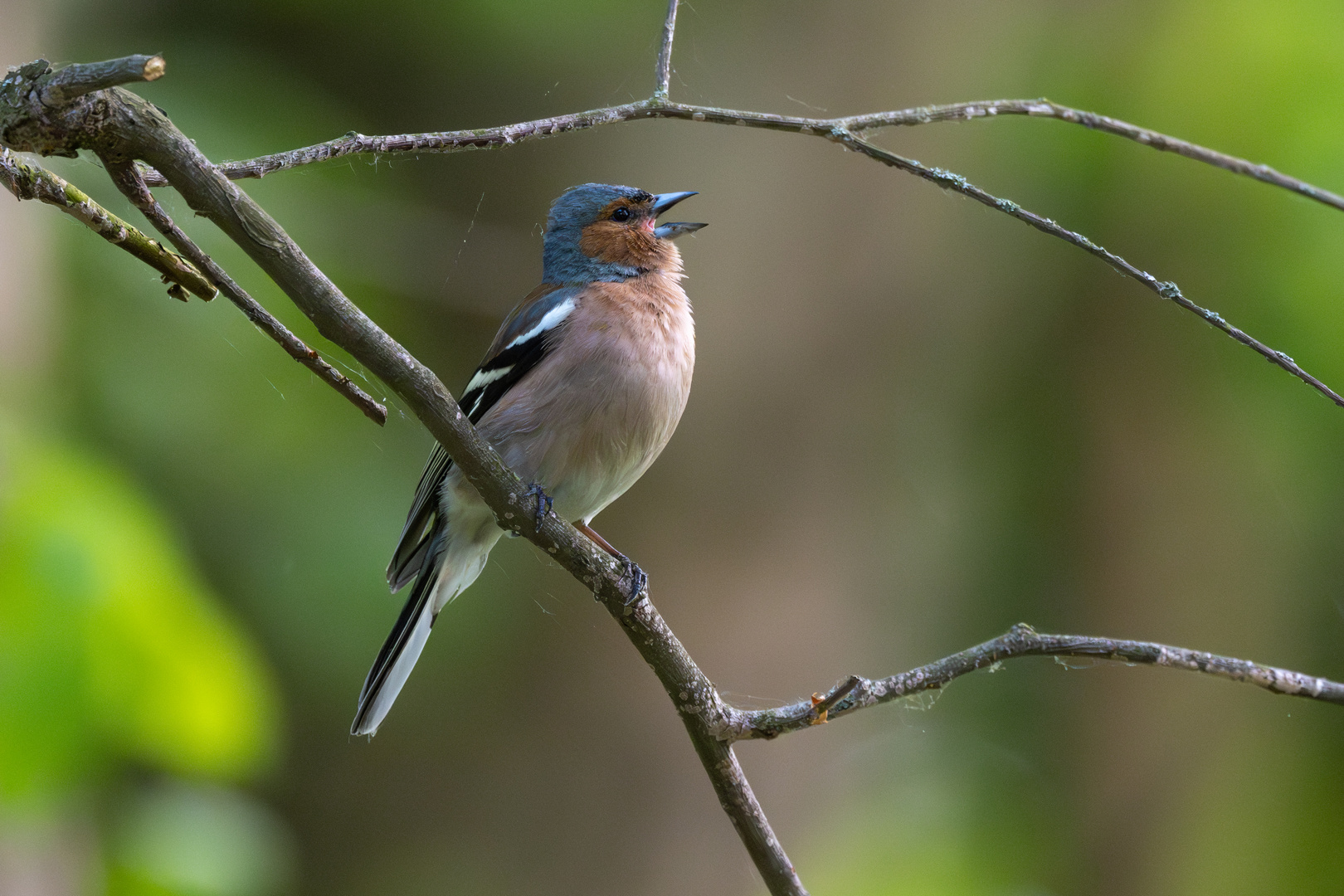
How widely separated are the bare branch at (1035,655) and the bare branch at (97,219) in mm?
1406

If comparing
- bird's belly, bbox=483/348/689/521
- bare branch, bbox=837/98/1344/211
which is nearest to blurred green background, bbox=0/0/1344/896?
bird's belly, bbox=483/348/689/521

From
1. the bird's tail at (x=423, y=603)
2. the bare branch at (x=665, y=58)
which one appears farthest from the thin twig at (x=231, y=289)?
the bird's tail at (x=423, y=603)

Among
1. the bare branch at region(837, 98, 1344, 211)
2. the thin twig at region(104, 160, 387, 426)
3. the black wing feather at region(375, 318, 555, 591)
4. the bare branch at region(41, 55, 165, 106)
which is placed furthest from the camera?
the black wing feather at region(375, 318, 555, 591)

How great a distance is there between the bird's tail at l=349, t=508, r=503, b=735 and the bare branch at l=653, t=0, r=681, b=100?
62.2 inches

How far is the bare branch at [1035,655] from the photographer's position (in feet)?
6.71

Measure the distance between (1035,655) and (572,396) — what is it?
1429 mm

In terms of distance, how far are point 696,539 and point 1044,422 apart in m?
2.68

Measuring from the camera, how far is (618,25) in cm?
560

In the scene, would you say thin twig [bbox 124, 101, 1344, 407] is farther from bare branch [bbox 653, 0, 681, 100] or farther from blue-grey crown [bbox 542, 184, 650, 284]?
blue-grey crown [bbox 542, 184, 650, 284]

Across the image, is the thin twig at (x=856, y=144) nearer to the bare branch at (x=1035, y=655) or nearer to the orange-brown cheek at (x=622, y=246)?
the bare branch at (x=1035, y=655)

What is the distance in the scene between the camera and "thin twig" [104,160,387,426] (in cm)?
161

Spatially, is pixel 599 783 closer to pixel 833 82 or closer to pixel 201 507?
pixel 201 507

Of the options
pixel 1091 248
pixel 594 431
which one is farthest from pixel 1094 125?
pixel 594 431

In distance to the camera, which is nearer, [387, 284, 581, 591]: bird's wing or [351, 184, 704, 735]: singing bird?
[351, 184, 704, 735]: singing bird
